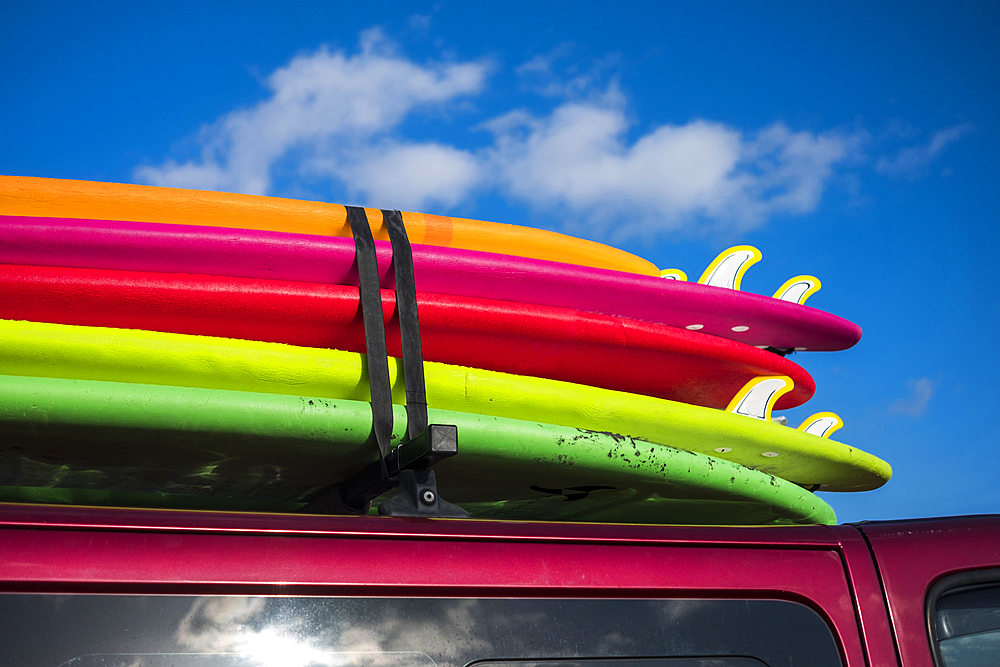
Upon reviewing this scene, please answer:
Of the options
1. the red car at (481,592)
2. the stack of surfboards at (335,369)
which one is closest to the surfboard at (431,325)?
the stack of surfboards at (335,369)

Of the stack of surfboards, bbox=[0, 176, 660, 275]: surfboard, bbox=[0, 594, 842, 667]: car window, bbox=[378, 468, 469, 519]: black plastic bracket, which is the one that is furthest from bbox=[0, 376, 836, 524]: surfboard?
bbox=[0, 176, 660, 275]: surfboard

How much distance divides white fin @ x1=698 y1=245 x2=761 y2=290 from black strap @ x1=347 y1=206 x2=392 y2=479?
0.98m

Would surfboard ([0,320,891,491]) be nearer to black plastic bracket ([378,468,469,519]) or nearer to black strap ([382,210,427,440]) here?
black strap ([382,210,427,440])

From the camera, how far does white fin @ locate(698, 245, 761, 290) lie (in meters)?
2.28

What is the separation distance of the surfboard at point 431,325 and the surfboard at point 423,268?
50 mm

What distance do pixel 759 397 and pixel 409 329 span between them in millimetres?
991

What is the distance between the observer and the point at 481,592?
1172mm

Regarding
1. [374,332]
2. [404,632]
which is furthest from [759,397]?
[404,632]

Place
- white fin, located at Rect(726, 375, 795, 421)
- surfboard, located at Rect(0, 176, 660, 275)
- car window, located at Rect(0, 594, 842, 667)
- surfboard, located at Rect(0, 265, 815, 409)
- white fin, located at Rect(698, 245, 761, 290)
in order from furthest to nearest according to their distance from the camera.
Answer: white fin, located at Rect(698, 245, 761, 290) < white fin, located at Rect(726, 375, 795, 421) < surfboard, located at Rect(0, 176, 660, 275) < surfboard, located at Rect(0, 265, 815, 409) < car window, located at Rect(0, 594, 842, 667)

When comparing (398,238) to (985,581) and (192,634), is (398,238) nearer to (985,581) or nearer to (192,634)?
(192,634)

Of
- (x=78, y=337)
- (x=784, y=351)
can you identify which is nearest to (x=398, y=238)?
(x=78, y=337)

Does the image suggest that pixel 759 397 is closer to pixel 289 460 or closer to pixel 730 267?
pixel 730 267

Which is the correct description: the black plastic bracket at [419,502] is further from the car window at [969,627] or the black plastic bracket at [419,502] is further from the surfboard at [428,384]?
the car window at [969,627]

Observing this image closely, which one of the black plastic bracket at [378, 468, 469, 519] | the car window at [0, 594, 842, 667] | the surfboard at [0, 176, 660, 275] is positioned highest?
the surfboard at [0, 176, 660, 275]
